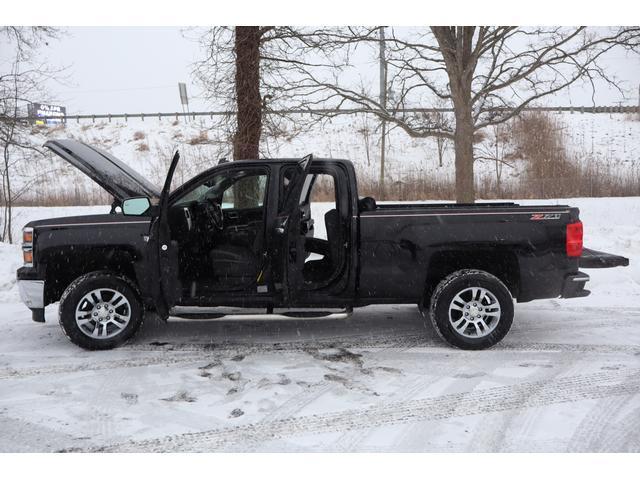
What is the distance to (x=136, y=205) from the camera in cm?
518

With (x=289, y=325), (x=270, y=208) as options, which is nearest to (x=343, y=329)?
(x=289, y=325)

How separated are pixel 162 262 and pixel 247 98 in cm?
565

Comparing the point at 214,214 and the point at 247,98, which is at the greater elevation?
the point at 247,98

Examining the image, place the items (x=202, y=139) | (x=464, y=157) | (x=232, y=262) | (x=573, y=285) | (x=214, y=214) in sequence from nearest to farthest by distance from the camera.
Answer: (x=573, y=285), (x=232, y=262), (x=214, y=214), (x=464, y=157), (x=202, y=139)

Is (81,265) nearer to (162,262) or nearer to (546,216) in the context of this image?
(162,262)

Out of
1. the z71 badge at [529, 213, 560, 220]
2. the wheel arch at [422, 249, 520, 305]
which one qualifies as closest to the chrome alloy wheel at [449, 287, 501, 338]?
the wheel arch at [422, 249, 520, 305]

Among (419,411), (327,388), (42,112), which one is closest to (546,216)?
(419,411)

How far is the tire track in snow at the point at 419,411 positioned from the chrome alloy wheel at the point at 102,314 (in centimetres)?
211

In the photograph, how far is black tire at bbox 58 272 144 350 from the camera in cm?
535

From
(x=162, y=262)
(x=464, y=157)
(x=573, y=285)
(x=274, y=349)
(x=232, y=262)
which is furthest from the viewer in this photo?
(x=464, y=157)

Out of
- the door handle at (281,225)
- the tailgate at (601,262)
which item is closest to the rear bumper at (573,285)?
the tailgate at (601,262)

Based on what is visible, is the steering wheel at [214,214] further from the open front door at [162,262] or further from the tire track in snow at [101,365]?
the tire track in snow at [101,365]

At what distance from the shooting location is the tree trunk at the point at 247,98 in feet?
33.3

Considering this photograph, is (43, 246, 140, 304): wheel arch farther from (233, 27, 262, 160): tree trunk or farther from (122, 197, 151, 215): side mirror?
(233, 27, 262, 160): tree trunk
